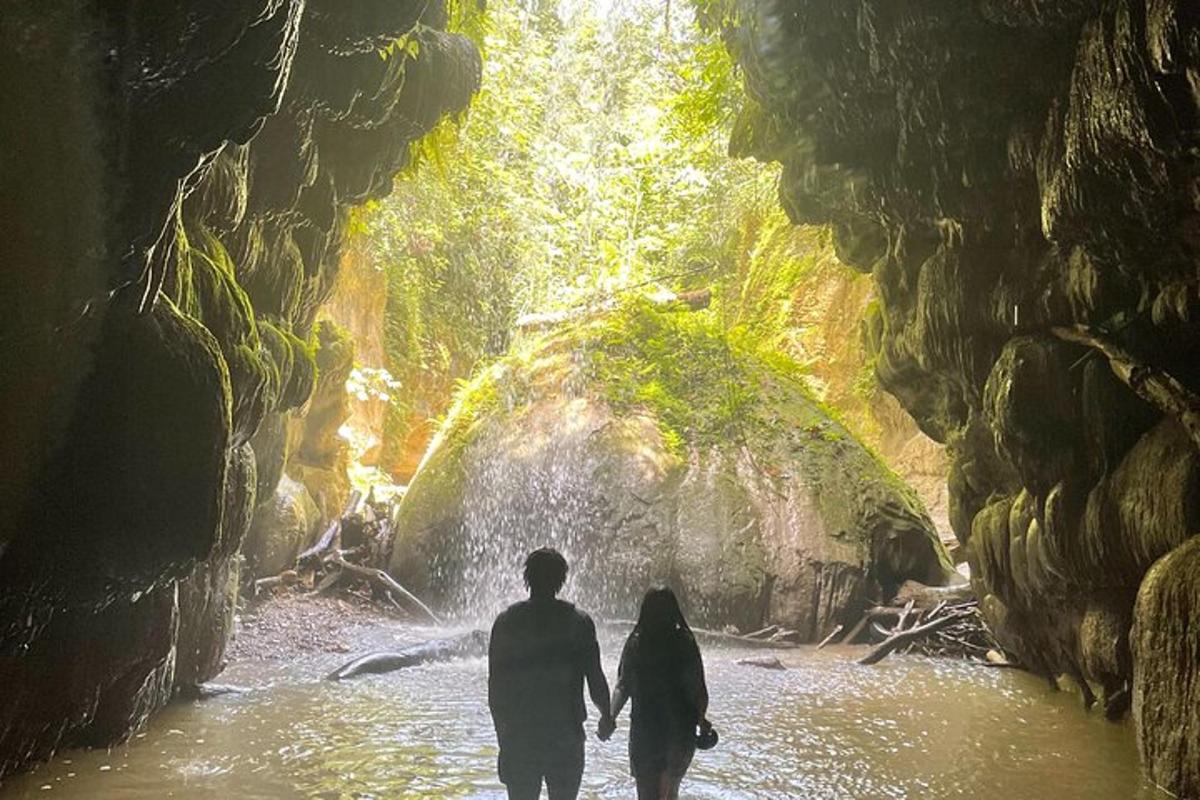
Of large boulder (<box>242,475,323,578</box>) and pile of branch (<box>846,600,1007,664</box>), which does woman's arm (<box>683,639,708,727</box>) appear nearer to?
pile of branch (<box>846,600,1007,664</box>)

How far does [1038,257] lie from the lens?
7879mm

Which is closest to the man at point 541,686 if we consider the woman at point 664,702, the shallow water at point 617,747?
the woman at point 664,702

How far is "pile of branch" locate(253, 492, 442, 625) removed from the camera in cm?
1345

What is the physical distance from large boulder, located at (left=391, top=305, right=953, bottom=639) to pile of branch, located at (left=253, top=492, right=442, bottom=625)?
46cm

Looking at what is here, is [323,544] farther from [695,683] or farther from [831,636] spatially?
[695,683]

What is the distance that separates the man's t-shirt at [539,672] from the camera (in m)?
3.88

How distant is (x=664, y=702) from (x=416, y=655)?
604 centimetres

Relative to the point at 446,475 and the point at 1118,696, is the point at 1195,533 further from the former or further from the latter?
the point at 446,475

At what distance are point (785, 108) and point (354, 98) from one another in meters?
4.55

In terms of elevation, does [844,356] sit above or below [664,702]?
above

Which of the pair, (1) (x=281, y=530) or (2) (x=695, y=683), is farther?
(1) (x=281, y=530)

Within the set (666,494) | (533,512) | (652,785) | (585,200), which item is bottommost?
(652,785)

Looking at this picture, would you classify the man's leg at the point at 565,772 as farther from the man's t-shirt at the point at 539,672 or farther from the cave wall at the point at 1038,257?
the cave wall at the point at 1038,257

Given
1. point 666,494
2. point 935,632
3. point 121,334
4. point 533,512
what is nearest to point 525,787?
point 121,334
